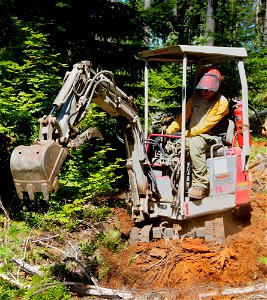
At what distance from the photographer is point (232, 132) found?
659cm

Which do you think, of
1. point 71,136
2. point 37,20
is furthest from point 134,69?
point 71,136

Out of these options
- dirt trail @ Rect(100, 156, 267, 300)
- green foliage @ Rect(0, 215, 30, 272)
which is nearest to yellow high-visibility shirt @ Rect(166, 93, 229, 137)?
dirt trail @ Rect(100, 156, 267, 300)

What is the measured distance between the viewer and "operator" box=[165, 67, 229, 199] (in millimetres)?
6035

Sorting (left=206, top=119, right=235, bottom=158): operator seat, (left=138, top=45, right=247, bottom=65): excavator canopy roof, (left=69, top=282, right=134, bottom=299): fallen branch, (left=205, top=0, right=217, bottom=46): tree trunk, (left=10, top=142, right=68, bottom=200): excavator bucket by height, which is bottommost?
(left=69, top=282, right=134, bottom=299): fallen branch

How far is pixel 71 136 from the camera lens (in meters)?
4.43

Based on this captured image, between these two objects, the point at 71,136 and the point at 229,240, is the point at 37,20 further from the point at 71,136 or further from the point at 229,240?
the point at 229,240

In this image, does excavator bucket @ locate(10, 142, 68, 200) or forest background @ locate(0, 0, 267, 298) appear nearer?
excavator bucket @ locate(10, 142, 68, 200)

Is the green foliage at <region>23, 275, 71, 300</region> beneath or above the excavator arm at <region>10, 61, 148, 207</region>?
beneath

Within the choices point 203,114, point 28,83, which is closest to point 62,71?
point 28,83

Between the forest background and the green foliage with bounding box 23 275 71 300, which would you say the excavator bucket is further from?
the forest background

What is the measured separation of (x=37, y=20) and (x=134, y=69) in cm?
219

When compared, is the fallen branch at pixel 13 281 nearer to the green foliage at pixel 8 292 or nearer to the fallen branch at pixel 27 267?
the green foliage at pixel 8 292

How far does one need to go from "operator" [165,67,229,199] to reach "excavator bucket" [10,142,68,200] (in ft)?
8.98

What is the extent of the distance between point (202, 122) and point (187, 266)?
2.26 m
